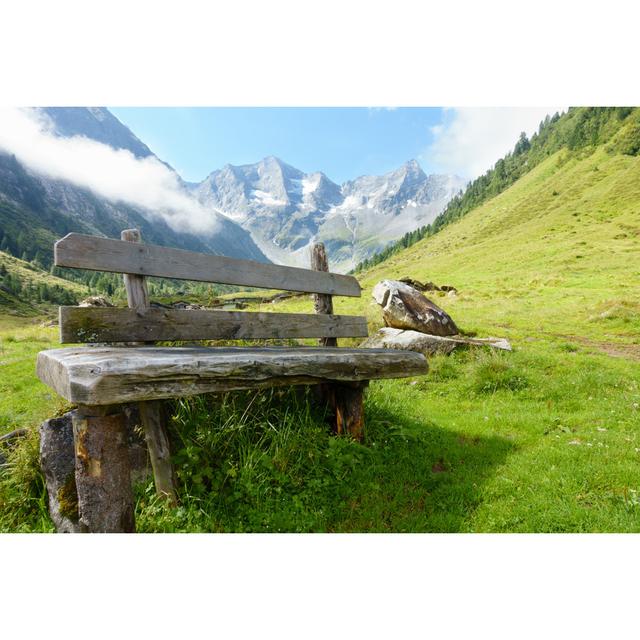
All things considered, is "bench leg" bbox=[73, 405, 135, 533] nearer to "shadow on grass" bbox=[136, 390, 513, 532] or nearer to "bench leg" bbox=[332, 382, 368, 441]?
"shadow on grass" bbox=[136, 390, 513, 532]

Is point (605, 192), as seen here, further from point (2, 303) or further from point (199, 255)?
point (2, 303)

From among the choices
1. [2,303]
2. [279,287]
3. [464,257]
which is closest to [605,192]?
[464,257]

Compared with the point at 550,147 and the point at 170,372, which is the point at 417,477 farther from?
the point at 550,147

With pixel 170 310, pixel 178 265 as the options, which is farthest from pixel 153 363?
pixel 178 265

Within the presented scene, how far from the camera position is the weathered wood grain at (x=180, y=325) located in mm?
4148

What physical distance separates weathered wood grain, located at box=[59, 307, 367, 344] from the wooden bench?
1cm

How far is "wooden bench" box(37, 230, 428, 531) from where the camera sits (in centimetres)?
336

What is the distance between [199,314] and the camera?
197 inches

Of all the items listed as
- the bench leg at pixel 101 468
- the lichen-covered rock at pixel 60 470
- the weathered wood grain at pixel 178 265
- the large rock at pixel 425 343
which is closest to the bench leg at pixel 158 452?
the bench leg at pixel 101 468

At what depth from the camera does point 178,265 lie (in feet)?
16.3

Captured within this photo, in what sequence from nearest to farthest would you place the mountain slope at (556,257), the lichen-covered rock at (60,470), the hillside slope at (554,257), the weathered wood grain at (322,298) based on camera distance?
the lichen-covered rock at (60,470) → the weathered wood grain at (322,298) → the mountain slope at (556,257) → the hillside slope at (554,257)

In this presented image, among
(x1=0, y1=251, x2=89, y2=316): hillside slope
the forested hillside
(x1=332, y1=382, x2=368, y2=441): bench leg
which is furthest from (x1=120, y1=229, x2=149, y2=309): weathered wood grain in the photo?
(x1=0, y1=251, x2=89, y2=316): hillside slope

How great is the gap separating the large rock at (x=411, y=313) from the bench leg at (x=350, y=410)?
26.5ft

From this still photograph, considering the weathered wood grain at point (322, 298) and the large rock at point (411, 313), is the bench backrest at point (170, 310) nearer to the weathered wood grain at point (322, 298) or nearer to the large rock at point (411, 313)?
the weathered wood grain at point (322, 298)
